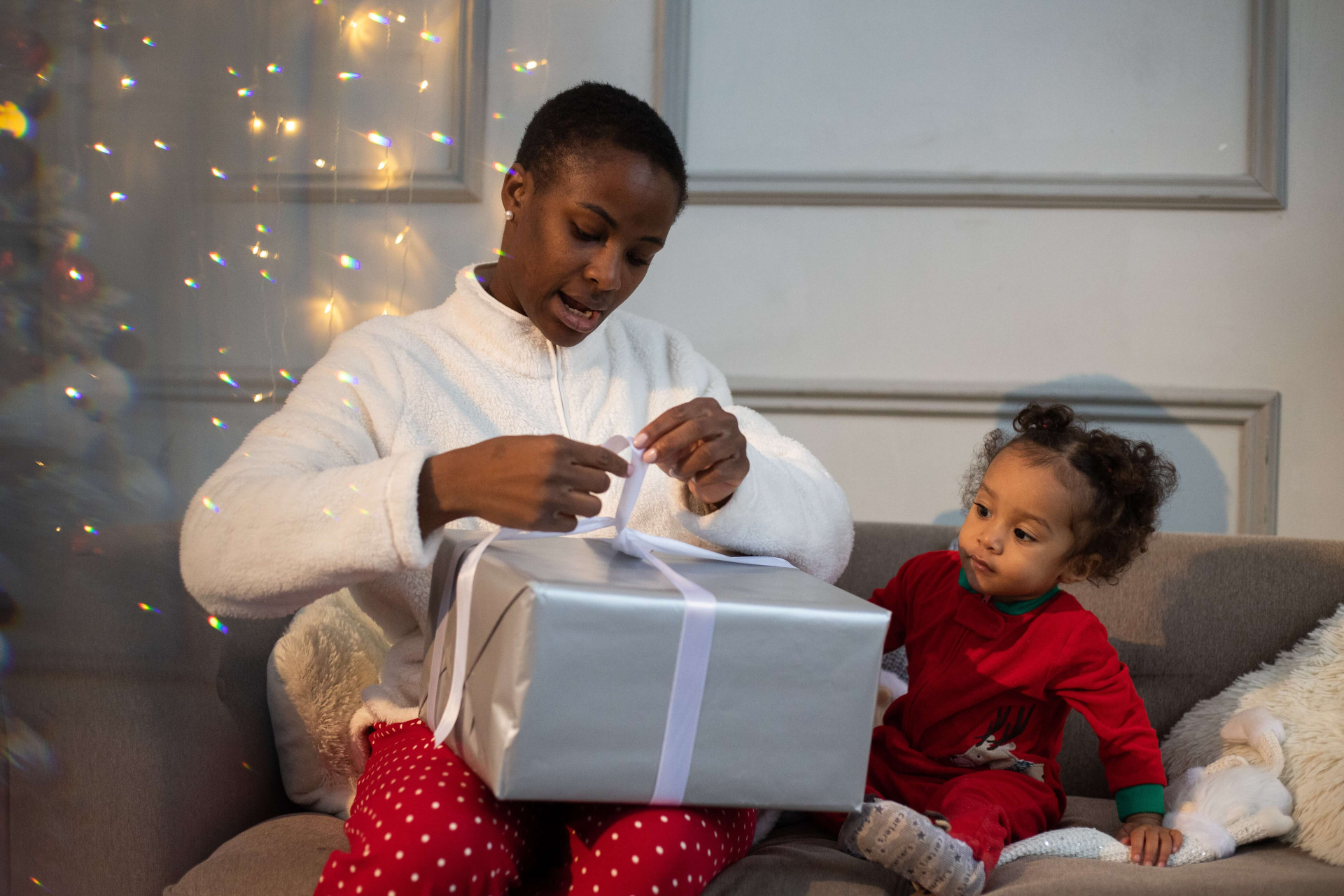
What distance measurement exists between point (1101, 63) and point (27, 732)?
1609mm

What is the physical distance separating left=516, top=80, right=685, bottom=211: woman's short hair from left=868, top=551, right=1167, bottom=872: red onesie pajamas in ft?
1.85

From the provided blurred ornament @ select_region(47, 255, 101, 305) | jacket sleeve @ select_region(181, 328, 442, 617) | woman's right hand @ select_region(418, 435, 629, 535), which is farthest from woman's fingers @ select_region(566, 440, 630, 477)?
blurred ornament @ select_region(47, 255, 101, 305)

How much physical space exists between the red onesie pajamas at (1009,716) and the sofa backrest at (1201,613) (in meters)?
0.19

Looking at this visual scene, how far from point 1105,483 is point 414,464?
74cm

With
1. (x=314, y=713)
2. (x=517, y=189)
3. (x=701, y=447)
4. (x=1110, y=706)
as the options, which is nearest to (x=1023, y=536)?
(x=1110, y=706)

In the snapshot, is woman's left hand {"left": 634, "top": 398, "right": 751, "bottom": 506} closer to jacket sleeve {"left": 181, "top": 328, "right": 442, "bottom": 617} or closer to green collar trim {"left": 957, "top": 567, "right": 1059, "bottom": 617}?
jacket sleeve {"left": 181, "top": 328, "right": 442, "bottom": 617}

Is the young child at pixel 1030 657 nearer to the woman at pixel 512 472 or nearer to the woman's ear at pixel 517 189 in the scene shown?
the woman at pixel 512 472

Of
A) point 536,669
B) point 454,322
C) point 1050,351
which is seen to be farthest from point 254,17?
point 1050,351

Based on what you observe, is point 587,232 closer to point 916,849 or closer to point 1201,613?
point 916,849

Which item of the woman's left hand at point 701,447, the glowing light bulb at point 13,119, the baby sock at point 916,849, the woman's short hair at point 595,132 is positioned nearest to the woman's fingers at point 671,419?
the woman's left hand at point 701,447

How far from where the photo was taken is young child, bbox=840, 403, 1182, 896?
3.23 ft

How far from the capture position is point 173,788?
857mm

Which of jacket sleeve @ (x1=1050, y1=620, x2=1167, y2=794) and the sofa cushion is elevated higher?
jacket sleeve @ (x1=1050, y1=620, x2=1167, y2=794)

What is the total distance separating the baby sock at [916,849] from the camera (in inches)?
31.2
